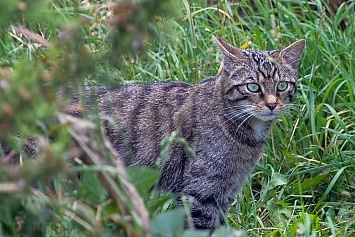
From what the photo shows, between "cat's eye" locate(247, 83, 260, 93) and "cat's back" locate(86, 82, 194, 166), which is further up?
"cat's eye" locate(247, 83, 260, 93)

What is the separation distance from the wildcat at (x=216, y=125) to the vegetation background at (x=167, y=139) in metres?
0.23

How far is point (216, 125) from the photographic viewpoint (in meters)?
4.26

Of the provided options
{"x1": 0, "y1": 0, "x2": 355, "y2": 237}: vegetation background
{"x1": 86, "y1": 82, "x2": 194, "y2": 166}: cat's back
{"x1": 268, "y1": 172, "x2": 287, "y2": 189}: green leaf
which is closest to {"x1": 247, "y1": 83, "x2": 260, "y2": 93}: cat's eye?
{"x1": 86, "y1": 82, "x2": 194, "y2": 166}: cat's back

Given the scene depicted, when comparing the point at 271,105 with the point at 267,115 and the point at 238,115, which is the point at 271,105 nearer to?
the point at 267,115

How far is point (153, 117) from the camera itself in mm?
4402

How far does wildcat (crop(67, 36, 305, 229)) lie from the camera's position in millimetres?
4121

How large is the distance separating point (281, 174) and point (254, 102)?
2.50 feet

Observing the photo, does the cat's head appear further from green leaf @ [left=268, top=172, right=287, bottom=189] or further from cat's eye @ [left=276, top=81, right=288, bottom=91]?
green leaf @ [left=268, top=172, right=287, bottom=189]


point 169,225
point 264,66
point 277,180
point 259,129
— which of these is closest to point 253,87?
point 264,66

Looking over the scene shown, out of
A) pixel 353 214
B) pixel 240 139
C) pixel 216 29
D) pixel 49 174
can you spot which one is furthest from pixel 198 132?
pixel 49 174

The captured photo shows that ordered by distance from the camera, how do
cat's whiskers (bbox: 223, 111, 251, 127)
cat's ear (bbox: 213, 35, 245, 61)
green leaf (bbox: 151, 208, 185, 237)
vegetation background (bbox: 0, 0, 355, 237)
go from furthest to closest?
cat's ear (bbox: 213, 35, 245, 61), cat's whiskers (bbox: 223, 111, 251, 127), green leaf (bbox: 151, 208, 185, 237), vegetation background (bbox: 0, 0, 355, 237)

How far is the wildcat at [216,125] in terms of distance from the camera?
4.12 metres

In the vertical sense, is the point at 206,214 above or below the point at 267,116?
below

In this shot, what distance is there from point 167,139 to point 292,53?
1989 millimetres
